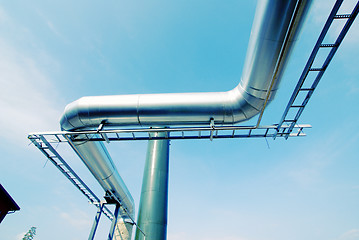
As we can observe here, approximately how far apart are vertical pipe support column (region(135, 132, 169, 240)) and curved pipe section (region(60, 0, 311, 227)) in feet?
16.8

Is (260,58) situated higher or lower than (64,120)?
lower

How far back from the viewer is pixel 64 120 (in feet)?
21.1

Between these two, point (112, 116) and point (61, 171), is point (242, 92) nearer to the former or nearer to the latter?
point (112, 116)

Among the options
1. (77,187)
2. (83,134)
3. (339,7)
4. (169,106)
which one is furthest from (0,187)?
(339,7)

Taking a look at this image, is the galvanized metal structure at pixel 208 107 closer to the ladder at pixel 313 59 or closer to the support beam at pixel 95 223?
the ladder at pixel 313 59

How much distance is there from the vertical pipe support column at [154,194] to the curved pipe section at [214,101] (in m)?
5.12

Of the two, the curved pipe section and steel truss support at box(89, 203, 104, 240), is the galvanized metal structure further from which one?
steel truss support at box(89, 203, 104, 240)

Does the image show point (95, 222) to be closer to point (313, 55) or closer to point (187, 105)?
point (187, 105)

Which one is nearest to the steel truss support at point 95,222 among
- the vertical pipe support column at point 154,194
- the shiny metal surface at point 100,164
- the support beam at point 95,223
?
the support beam at point 95,223

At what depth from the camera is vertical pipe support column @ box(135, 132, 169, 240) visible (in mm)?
10375

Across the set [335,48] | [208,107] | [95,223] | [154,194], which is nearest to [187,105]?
[208,107]

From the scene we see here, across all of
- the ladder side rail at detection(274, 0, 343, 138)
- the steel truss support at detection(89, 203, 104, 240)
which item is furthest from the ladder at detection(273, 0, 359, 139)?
the steel truss support at detection(89, 203, 104, 240)

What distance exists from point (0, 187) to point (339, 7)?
1519 centimetres

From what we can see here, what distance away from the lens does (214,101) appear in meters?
5.89
